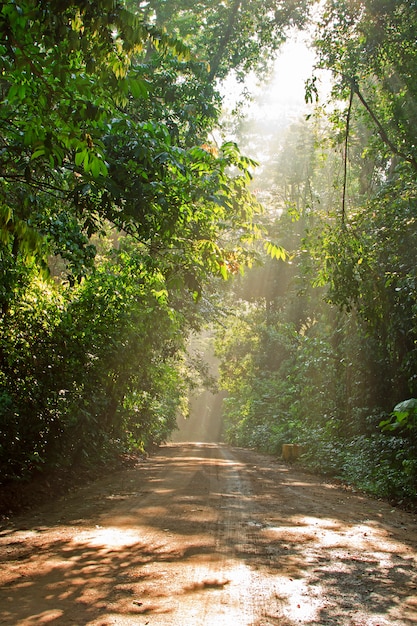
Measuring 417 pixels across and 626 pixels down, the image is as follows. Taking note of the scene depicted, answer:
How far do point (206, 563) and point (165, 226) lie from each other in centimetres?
368

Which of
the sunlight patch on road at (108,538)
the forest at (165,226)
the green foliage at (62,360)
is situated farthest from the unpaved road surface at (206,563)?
the forest at (165,226)

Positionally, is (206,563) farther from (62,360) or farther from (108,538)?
(62,360)

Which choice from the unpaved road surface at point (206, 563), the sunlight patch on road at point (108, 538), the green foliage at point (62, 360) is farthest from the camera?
the green foliage at point (62, 360)

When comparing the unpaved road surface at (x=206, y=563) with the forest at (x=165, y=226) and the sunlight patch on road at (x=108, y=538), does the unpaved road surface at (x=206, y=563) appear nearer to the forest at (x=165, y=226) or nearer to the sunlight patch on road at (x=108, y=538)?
the sunlight patch on road at (x=108, y=538)

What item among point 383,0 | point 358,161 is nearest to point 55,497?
point 383,0

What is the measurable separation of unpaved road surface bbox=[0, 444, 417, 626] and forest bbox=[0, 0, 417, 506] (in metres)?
1.50

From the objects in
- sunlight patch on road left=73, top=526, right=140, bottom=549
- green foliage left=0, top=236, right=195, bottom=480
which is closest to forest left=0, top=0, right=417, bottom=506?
green foliage left=0, top=236, right=195, bottom=480

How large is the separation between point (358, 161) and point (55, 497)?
2179cm

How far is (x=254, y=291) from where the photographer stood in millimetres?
36156

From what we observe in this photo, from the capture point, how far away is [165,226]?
6512 mm

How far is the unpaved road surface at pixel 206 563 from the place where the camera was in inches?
168

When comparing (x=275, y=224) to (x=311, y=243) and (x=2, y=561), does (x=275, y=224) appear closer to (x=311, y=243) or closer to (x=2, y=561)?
(x=311, y=243)

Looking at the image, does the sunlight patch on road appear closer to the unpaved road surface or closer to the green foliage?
the unpaved road surface

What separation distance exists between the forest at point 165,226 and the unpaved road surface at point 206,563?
4.91 ft
